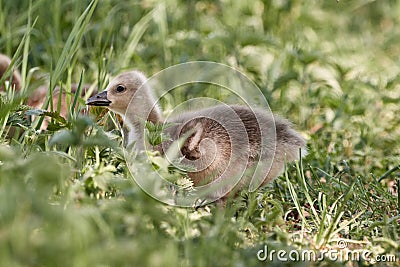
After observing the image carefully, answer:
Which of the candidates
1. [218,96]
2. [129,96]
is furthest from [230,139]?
[218,96]

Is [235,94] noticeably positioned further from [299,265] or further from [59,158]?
[299,265]

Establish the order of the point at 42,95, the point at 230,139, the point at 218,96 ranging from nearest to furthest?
the point at 230,139 → the point at 42,95 → the point at 218,96

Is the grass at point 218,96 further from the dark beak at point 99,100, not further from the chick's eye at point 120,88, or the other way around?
the chick's eye at point 120,88

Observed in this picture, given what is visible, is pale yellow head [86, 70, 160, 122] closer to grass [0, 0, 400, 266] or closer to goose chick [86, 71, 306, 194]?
grass [0, 0, 400, 266]

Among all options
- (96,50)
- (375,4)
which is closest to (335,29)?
(375,4)

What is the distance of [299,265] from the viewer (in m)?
2.45

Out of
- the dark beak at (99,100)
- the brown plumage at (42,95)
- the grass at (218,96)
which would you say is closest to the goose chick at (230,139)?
the grass at (218,96)

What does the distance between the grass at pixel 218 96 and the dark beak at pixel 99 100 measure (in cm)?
6

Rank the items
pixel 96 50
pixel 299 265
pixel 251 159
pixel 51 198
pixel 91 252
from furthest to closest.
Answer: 1. pixel 96 50
2. pixel 251 159
3. pixel 51 198
4. pixel 299 265
5. pixel 91 252

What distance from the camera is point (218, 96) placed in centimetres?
483

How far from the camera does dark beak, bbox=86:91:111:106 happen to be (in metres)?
3.67

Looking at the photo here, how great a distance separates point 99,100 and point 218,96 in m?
1.29

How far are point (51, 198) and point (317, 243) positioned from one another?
0.97 meters

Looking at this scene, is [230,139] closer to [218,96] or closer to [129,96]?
[129,96]
